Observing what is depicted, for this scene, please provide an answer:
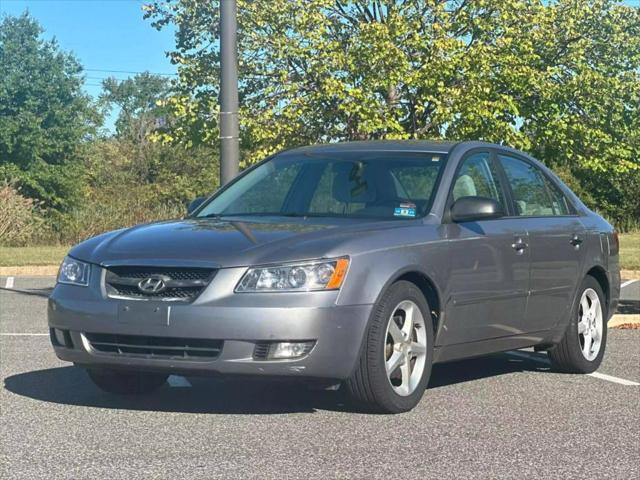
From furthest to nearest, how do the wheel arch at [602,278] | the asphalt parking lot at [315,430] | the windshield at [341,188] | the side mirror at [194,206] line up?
the wheel arch at [602,278] → the side mirror at [194,206] → the windshield at [341,188] → the asphalt parking lot at [315,430]

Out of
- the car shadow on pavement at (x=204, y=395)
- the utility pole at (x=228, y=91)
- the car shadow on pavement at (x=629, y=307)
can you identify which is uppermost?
the utility pole at (x=228, y=91)

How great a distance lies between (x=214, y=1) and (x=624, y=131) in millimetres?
9682

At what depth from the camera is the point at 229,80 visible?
1069 cm

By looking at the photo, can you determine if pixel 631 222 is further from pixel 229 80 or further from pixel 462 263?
pixel 462 263

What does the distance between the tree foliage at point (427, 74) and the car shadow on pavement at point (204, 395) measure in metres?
14.9

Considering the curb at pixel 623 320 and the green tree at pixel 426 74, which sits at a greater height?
the green tree at pixel 426 74

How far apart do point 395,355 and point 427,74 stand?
16.9m

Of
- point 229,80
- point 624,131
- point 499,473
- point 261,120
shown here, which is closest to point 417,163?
point 499,473

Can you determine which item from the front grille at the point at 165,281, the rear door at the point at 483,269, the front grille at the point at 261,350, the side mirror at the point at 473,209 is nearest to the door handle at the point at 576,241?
the rear door at the point at 483,269

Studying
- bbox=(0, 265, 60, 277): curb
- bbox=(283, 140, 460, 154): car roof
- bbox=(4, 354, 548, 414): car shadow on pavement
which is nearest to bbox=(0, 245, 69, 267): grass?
bbox=(0, 265, 60, 277): curb

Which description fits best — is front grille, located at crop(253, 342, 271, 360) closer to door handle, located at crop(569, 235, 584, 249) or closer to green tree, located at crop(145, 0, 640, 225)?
door handle, located at crop(569, 235, 584, 249)

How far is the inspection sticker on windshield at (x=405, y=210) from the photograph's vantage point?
6.64m

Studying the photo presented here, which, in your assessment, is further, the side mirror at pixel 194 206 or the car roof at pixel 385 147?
the side mirror at pixel 194 206

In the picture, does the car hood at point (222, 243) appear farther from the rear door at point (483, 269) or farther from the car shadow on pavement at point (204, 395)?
the car shadow on pavement at point (204, 395)
